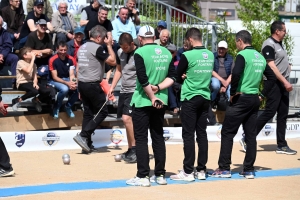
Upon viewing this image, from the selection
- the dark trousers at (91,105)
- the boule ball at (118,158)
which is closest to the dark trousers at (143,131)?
the boule ball at (118,158)

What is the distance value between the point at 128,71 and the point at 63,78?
10.2 ft

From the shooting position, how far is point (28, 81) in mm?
13266

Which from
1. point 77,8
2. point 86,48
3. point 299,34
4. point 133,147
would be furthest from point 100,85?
point 299,34

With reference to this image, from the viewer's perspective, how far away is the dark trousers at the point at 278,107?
469 inches

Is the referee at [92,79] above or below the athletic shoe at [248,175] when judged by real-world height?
above

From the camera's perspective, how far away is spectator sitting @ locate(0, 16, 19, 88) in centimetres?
1382

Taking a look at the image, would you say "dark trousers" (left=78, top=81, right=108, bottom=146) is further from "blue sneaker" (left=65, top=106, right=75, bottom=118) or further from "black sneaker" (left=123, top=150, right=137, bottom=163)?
"blue sneaker" (left=65, top=106, right=75, bottom=118)

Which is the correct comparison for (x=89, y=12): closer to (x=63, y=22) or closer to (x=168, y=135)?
(x=63, y=22)

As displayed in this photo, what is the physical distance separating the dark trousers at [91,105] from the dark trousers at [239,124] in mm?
2780

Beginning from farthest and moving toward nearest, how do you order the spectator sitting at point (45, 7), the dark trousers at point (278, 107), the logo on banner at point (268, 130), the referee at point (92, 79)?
the spectator sitting at point (45, 7)
the logo on banner at point (268, 130)
the dark trousers at point (278, 107)
the referee at point (92, 79)

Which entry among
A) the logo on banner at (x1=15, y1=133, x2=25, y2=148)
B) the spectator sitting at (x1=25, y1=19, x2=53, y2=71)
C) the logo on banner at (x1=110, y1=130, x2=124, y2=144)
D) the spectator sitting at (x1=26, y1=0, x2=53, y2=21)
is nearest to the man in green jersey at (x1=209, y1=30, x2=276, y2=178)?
the logo on banner at (x1=110, y1=130, x2=124, y2=144)

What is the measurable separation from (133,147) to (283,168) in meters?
2.44

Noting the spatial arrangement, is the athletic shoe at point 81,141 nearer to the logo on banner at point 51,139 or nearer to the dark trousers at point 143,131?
the logo on banner at point 51,139

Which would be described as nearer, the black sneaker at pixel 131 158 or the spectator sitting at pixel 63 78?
the black sneaker at pixel 131 158
